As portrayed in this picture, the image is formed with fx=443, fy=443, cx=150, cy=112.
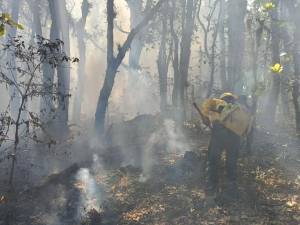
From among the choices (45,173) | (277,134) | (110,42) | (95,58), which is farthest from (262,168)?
(95,58)

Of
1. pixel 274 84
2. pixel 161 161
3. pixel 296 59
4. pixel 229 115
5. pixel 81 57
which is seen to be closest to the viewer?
pixel 229 115

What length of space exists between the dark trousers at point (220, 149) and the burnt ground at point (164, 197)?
0.72 ft

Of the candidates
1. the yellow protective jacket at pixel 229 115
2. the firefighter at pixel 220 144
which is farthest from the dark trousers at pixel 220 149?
the yellow protective jacket at pixel 229 115

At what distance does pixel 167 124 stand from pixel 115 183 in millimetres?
4837

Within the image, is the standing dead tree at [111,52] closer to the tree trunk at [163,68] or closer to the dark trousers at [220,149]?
the tree trunk at [163,68]

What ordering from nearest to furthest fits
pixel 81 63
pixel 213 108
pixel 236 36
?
pixel 213 108 → pixel 236 36 → pixel 81 63

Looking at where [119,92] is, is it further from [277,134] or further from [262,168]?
[262,168]

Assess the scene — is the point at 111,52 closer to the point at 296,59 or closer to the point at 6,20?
the point at 296,59

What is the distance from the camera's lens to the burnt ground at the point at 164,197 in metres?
7.40

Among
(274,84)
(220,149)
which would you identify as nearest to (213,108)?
(220,149)

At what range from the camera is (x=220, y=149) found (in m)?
8.70

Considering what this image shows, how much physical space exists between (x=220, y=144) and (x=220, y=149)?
112mm

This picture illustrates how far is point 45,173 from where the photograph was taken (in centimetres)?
1123

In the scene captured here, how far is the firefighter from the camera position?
8438mm
